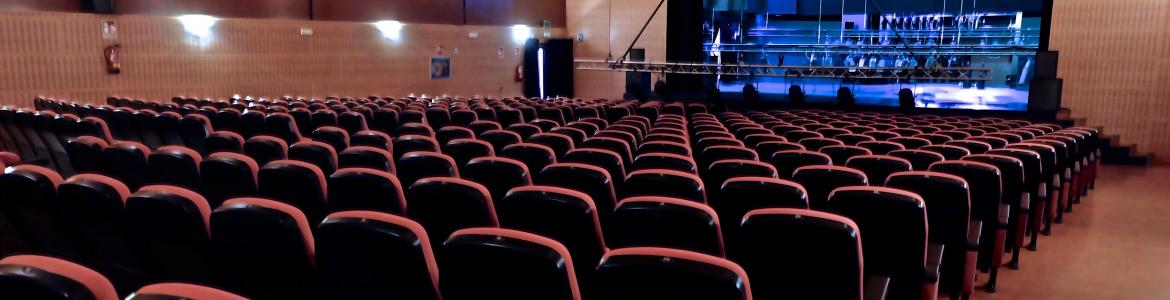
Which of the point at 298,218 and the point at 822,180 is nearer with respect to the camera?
the point at 298,218

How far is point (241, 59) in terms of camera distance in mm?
13648

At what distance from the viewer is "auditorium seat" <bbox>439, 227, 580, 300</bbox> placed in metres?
2.17

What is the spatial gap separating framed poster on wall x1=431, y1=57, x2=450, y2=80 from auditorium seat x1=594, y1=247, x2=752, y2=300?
51.3ft

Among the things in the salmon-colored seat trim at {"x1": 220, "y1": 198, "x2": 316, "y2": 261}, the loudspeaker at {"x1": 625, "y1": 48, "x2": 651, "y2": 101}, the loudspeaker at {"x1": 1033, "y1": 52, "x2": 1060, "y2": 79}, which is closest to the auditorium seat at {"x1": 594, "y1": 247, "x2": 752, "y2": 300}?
the salmon-colored seat trim at {"x1": 220, "y1": 198, "x2": 316, "y2": 261}

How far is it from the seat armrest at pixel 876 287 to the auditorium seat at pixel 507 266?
1607 millimetres

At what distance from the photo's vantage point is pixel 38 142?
23.0ft

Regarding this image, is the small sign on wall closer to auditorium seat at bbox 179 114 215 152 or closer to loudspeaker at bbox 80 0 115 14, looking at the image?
loudspeaker at bbox 80 0 115 14

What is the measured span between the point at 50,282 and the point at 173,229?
4.33 feet

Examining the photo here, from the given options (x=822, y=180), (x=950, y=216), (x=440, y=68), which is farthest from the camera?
(x=440, y=68)

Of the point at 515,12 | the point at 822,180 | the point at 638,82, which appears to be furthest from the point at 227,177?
the point at 515,12

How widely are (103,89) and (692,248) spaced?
1166cm

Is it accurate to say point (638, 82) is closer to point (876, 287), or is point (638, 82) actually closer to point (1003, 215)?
point (1003, 215)

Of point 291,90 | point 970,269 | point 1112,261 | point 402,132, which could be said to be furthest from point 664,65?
point 970,269

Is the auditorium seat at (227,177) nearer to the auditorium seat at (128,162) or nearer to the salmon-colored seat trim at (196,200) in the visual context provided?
the auditorium seat at (128,162)
